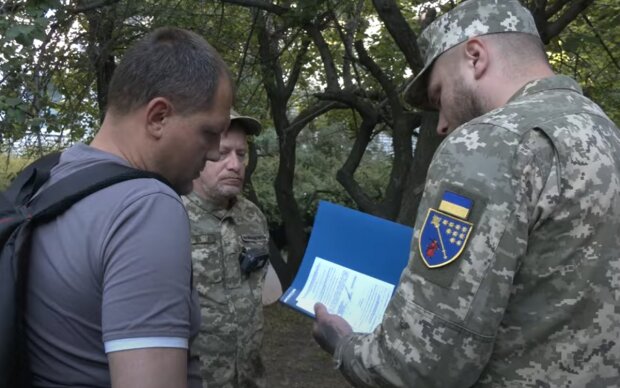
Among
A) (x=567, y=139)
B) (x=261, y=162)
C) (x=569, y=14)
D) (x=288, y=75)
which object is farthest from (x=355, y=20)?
(x=567, y=139)

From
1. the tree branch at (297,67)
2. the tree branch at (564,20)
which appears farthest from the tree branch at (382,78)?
the tree branch at (564,20)

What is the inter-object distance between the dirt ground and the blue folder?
4159mm

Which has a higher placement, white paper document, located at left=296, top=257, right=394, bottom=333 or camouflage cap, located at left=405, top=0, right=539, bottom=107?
camouflage cap, located at left=405, top=0, right=539, bottom=107

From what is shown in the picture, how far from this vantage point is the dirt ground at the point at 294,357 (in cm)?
681

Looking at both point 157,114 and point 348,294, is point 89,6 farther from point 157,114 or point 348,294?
point 157,114

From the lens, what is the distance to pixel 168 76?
5.29ft

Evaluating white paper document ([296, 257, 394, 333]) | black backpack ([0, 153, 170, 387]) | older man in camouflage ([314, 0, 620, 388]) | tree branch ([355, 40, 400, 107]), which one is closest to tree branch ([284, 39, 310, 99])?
tree branch ([355, 40, 400, 107])

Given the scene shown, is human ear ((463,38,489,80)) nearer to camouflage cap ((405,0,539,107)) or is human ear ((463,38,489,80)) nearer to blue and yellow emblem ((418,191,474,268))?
camouflage cap ((405,0,539,107))

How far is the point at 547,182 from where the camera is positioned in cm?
175

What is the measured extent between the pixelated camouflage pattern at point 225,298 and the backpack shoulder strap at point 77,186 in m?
1.67

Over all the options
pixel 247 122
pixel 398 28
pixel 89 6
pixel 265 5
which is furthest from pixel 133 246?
pixel 265 5

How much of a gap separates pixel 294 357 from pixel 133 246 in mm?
6204

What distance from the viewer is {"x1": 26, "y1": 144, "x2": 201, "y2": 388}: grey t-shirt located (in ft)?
4.72

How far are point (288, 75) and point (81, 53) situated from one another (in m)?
2.95
